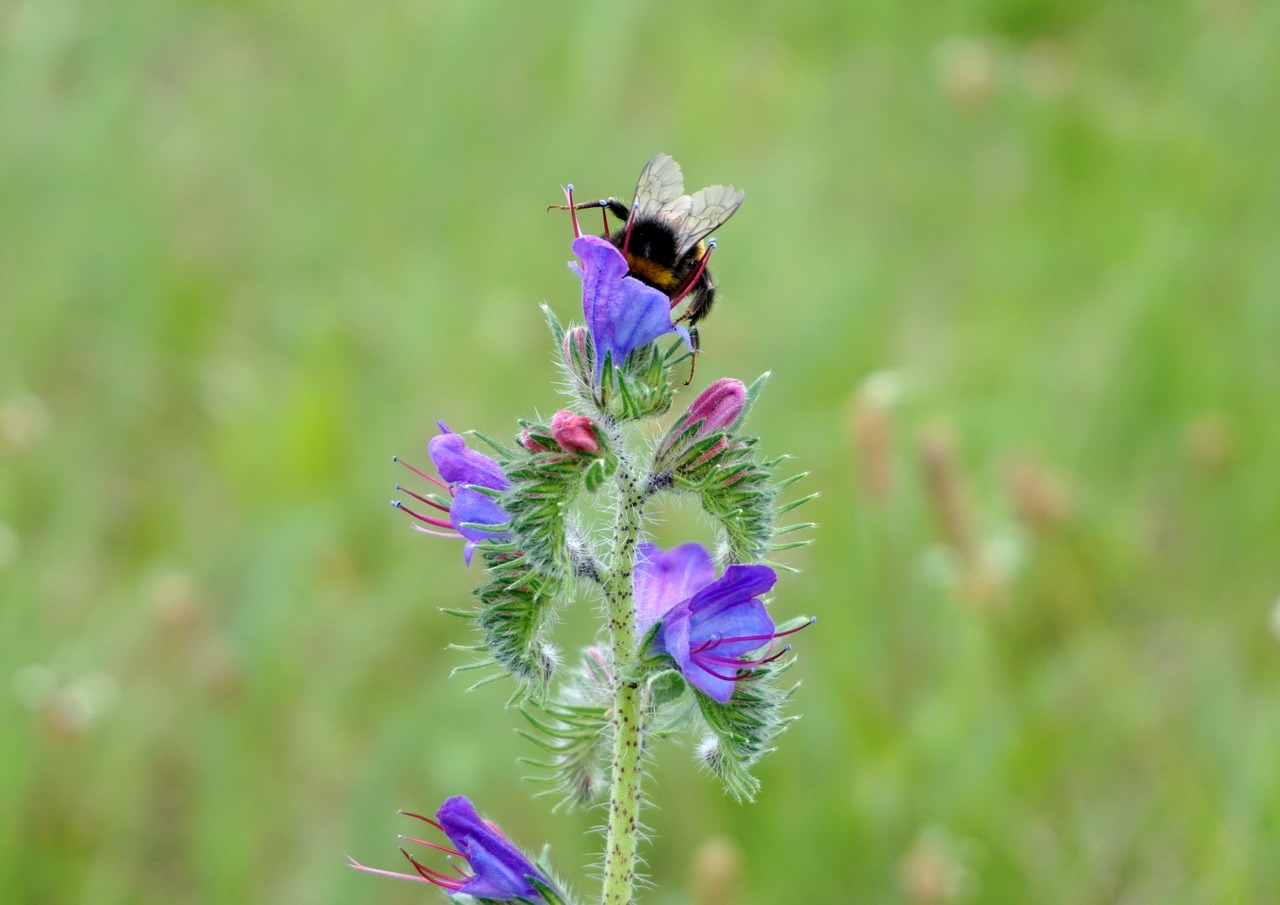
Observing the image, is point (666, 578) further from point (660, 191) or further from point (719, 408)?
point (660, 191)

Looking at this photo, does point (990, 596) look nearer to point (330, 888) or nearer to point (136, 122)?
point (330, 888)

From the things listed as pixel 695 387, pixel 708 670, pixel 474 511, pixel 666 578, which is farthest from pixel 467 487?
pixel 695 387

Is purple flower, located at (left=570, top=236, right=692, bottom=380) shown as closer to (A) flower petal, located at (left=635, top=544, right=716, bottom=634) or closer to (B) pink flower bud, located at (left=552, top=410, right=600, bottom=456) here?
(B) pink flower bud, located at (left=552, top=410, right=600, bottom=456)

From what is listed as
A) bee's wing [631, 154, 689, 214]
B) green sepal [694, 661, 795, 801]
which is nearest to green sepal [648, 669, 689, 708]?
green sepal [694, 661, 795, 801]

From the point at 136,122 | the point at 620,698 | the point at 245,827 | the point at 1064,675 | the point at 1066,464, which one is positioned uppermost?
the point at 136,122

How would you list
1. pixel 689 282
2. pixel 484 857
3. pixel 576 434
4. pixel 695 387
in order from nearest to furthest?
pixel 576 434
pixel 484 857
pixel 689 282
pixel 695 387

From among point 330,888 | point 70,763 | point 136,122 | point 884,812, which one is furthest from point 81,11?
point 884,812
